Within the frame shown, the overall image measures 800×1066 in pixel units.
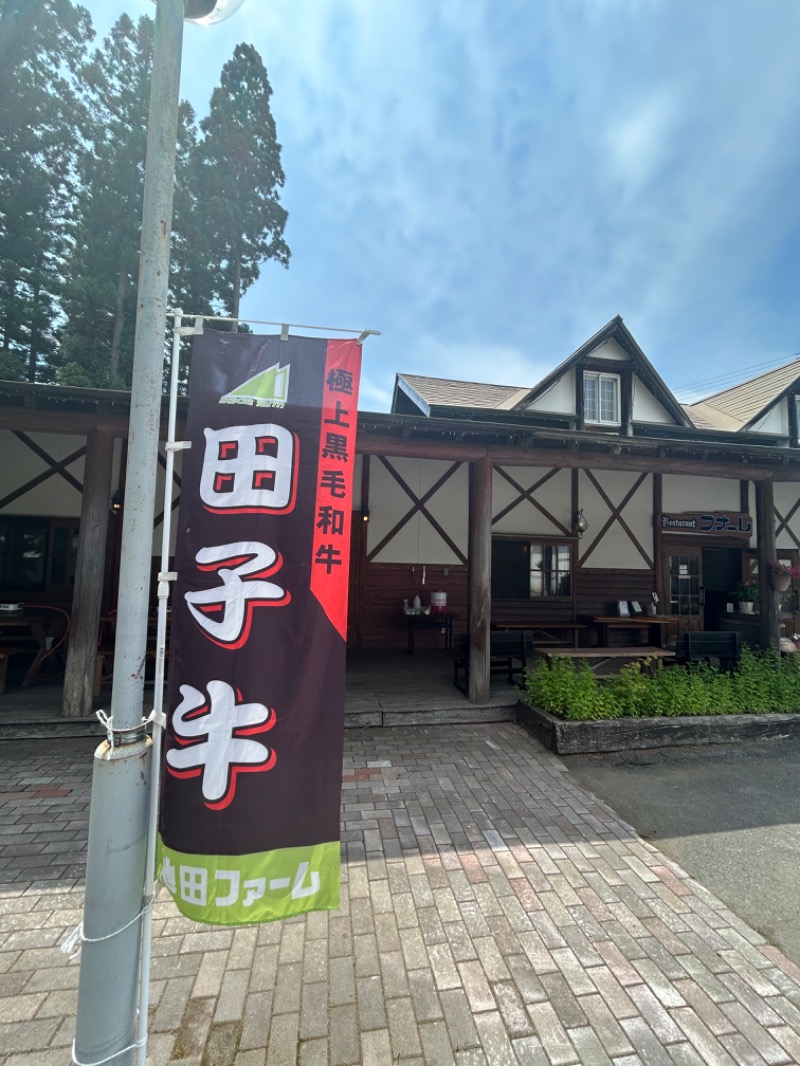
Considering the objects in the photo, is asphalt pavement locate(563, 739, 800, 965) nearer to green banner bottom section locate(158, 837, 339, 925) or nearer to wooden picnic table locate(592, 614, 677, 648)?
green banner bottom section locate(158, 837, 339, 925)

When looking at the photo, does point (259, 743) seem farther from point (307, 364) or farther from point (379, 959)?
point (307, 364)

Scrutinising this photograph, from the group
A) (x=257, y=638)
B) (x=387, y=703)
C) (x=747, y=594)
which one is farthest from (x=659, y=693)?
(x=747, y=594)

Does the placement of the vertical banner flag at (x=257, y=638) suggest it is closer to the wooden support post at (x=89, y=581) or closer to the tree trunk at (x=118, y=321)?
the wooden support post at (x=89, y=581)

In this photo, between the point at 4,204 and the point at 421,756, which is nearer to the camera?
the point at 421,756

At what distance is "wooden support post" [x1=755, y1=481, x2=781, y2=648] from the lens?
6.45 meters

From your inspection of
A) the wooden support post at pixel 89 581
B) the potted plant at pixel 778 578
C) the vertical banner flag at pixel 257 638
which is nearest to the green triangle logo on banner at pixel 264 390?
the vertical banner flag at pixel 257 638

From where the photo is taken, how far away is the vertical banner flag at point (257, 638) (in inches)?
69.0

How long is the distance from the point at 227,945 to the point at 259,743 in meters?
1.33

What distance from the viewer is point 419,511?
861cm

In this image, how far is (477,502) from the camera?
5.70 metres

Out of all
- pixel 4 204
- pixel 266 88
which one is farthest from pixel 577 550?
pixel 266 88

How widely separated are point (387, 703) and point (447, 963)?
3.26m

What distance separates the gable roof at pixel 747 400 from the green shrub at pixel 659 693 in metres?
8.67

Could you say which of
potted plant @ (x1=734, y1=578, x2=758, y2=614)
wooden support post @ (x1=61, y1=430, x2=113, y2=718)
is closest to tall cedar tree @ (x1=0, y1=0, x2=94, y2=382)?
wooden support post @ (x1=61, y1=430, x2=113, y2=718)
